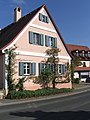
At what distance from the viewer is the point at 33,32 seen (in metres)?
26.1

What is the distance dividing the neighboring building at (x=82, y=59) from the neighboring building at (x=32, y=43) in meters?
21.6

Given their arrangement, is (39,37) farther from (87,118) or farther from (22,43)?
(87,118)

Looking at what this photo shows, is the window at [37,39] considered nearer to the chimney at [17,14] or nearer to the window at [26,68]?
the window at [26,68]

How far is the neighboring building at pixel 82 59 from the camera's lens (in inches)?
2032

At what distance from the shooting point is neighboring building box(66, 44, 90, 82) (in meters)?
51.6

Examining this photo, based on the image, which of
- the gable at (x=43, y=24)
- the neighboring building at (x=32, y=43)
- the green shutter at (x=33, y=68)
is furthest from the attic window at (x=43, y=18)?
the green shutter at (x=33, y=68)

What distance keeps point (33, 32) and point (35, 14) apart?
213 cm

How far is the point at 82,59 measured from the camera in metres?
54.8

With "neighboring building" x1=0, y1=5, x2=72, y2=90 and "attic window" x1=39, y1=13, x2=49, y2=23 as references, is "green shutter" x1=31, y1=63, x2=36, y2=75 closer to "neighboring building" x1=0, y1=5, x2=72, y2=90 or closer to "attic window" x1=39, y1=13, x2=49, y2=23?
"neighboring building" x1=0, y1=5, x2=72, y2=90

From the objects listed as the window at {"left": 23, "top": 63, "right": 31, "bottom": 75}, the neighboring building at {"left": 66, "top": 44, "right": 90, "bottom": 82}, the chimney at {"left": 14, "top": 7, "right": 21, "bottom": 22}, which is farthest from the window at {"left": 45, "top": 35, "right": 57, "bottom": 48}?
the neighboring building at {"left": 66, "top": 44, "right": 90, "bottom": 82}

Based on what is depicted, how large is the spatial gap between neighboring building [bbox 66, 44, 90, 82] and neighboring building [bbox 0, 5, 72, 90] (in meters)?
21.6

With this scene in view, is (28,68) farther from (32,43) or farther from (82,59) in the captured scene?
(82,59)

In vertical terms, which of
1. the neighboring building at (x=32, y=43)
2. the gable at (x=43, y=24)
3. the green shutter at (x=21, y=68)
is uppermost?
the gable at (x=43, y=24)

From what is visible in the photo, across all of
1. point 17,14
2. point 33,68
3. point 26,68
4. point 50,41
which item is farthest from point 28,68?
point 17,14
